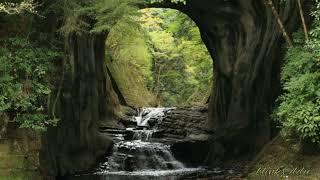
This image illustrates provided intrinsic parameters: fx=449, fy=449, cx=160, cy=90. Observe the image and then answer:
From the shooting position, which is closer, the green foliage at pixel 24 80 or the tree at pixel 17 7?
the tree at pixel 17 7

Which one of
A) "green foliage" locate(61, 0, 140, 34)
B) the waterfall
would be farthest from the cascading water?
"green foliage" locate(61, 0, 140, 34)

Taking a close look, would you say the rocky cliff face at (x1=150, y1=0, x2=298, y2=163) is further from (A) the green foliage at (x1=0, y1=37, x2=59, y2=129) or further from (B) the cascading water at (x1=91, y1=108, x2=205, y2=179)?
(A) the green foliage at (x1=0, y1=37, x2=59, y2=129)

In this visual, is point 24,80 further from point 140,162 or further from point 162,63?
point 162,63

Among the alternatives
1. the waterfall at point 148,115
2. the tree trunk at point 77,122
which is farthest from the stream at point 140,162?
the waterfall at point 148,115

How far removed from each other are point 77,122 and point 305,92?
7.58m

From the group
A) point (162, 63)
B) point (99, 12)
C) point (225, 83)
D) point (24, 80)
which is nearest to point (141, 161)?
point (225, 83)

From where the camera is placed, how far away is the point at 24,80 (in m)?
10.3

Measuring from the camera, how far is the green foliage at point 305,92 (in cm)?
930

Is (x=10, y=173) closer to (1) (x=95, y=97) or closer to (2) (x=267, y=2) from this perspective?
(1) (x=95, y=97)

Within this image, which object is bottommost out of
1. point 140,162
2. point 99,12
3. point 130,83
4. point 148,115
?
point 140,162

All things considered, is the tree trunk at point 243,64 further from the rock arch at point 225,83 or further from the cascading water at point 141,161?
the cascading water at point 141,161

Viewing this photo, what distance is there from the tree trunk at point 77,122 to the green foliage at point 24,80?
1.68 m

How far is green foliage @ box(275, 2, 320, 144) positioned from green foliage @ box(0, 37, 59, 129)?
555 cm

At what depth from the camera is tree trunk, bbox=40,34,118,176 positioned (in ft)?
A: 42.5
